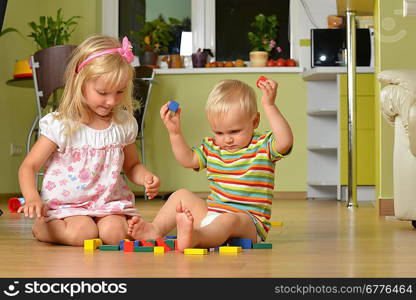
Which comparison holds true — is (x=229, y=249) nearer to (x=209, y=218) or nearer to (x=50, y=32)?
(x=209, y=218)

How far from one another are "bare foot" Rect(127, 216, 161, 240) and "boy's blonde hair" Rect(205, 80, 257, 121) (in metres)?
0.34

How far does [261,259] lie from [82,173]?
0.71 meters

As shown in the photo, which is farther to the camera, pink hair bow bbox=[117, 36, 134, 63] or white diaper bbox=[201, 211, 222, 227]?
pink hair bow bbox=[117, 36, 134, 63]

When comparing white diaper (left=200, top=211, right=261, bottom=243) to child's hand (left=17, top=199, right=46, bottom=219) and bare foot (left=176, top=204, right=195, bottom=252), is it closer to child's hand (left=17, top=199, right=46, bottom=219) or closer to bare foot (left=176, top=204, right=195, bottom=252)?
bare foot (left=176, top=204, right=195, bottom=252)

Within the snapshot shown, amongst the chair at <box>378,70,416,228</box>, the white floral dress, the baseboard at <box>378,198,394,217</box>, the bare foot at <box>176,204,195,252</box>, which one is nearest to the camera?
the bare foot at <box>176,204,195,252</box>

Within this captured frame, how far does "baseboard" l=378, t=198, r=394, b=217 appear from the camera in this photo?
11.7 ft

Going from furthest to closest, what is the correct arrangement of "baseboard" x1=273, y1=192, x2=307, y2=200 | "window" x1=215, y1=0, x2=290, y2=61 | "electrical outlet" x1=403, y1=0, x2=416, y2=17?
"window" x1=215, y1=0, x2=290, y2=61, "baseboard" x1=273, y1=192, x2=307, y2=200, "electrical outlet" x1=403, y1=0, x2=416, y2=17

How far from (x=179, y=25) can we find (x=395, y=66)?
274 cm

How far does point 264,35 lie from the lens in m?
5.91

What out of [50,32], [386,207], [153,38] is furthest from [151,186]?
[153,38]

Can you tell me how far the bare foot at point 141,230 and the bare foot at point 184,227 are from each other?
0.73 ft

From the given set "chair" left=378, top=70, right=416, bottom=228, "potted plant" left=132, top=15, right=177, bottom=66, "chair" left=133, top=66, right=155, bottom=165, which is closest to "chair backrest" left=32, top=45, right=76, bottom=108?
"chair" left=133, top=66, right=155, bottom=165

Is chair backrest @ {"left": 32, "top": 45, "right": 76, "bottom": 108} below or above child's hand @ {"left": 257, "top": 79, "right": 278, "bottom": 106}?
above

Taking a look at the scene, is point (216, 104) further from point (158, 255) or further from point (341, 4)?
point (341, 4)
